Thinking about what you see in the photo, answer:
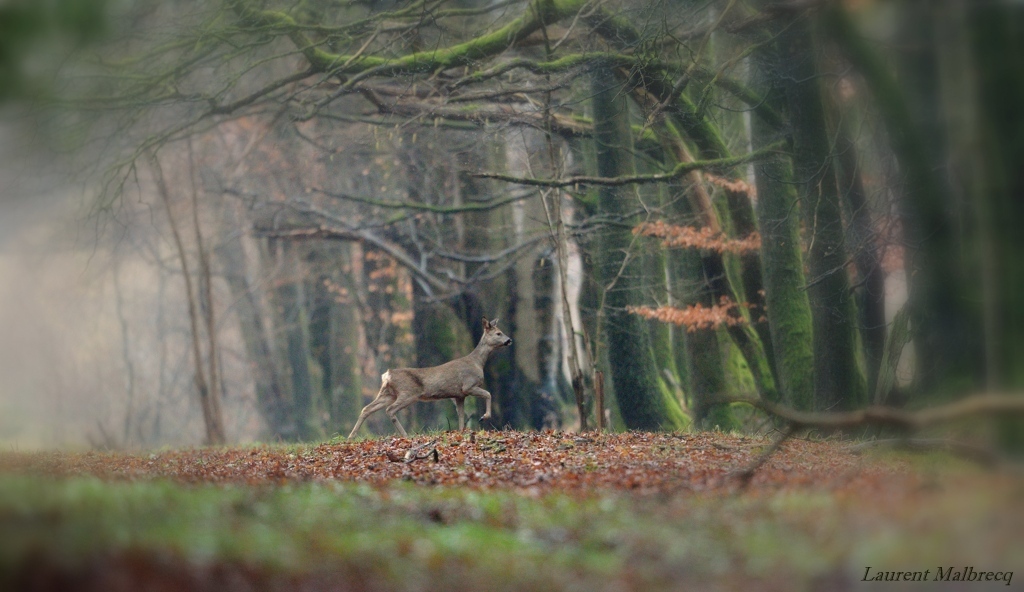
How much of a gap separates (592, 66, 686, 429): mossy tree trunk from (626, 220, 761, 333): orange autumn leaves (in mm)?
616

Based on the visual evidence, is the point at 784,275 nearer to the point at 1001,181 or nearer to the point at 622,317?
the point at 622,317

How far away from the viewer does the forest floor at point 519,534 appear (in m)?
5.71

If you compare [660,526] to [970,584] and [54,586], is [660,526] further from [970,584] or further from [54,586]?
[54,586]

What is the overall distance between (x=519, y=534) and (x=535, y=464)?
5.42 meters

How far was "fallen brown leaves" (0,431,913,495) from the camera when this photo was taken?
1041 cm

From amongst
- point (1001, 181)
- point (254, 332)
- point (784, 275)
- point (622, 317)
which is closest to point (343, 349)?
point (254, 332)

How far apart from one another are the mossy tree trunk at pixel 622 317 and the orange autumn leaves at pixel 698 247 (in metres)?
0.62

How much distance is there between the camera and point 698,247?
893 inches

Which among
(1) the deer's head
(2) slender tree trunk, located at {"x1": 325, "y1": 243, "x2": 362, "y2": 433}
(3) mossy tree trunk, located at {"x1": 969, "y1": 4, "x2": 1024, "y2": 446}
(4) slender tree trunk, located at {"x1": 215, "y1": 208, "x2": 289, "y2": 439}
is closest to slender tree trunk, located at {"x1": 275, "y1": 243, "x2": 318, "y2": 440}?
(4) slender tree trunk, located at {"x1": 215, "y1": 208, "x2": 289, "y2": 439}

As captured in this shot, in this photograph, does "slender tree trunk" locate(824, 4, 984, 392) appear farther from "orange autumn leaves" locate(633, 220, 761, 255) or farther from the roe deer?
the roe deer

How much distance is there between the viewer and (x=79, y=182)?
1994 cm

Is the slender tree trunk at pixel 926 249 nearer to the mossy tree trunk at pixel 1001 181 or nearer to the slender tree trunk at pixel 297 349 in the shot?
the mossy tree trunk at pixel 1001 181

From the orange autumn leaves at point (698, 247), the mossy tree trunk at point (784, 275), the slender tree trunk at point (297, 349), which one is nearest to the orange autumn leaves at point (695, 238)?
the orange autumn leaves at point (698, 247)

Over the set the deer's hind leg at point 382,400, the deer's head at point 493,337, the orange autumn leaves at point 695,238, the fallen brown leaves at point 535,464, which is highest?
the orange autumn leaves at point 695,238
